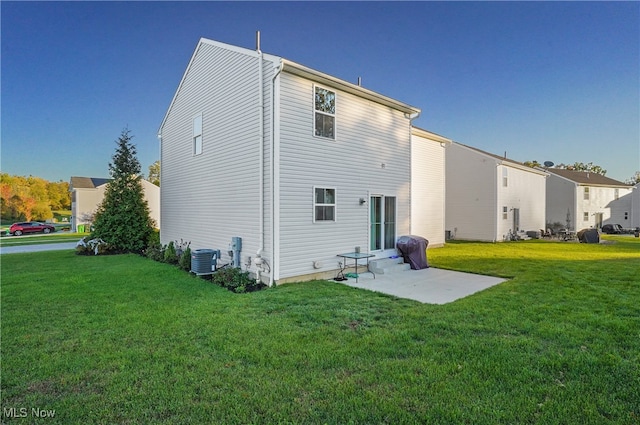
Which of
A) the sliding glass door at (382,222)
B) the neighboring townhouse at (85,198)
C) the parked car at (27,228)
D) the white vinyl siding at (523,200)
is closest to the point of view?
the sliding glass door at (382,222)

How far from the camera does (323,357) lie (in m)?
3.50

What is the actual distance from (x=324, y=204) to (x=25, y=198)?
184ft

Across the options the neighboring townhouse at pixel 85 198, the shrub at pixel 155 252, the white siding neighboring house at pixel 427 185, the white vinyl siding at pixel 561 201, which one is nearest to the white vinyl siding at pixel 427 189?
the white siding neighboring house at pixel 427 185

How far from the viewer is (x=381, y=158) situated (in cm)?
985

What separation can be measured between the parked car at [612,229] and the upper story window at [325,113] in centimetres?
3302

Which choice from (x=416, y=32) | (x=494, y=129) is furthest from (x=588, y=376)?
(x=494, y=129)

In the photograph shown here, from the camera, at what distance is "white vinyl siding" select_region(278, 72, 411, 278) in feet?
24.5

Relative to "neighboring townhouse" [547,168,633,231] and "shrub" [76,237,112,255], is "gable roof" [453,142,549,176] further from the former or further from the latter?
"shrub" [76,237,112,255]

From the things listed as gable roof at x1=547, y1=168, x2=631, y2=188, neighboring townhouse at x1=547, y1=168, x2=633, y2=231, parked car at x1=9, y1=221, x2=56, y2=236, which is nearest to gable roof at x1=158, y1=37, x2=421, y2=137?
neighboring townhouse at x1=547, y1=168, x2=633, y2=231

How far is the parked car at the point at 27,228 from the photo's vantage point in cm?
3087

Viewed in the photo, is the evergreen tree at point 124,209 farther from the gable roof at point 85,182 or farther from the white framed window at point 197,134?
the gable roof at point 85,182

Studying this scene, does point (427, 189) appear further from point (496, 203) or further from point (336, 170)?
point (336, 170)

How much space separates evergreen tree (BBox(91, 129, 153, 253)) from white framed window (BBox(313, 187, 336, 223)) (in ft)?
37.0

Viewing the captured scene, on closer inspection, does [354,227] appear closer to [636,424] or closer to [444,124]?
[636,424]
